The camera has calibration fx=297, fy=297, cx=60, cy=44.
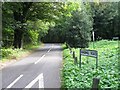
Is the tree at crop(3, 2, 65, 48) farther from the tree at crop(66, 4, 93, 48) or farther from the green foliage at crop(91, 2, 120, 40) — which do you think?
the green foliage at crop(91, 2, 120, 40)

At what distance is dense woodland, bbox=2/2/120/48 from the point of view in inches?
1363

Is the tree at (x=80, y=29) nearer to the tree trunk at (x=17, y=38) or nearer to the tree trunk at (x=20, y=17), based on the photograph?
the tree trunk at (x=20, y=17)

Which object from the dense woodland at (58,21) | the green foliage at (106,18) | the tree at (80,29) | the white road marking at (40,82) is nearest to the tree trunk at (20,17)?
the dense woodland at (58,21)

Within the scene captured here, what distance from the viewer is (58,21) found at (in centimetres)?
4056

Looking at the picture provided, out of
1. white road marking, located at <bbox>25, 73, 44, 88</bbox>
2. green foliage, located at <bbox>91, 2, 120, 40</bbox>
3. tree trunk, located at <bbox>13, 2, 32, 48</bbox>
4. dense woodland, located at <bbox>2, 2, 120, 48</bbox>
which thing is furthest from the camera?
green foliage, located at <bbox>91, 2, 120, 40</bbox>

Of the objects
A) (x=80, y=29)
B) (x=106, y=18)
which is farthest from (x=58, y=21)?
(x=106, y=18)

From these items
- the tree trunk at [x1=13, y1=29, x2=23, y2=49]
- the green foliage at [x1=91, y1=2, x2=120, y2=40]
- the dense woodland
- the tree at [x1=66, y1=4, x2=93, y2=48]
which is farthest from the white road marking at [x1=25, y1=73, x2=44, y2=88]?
the green foliage at [x1=91, y1=2, x2=120, y2=40]

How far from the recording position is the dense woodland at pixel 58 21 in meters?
34.6

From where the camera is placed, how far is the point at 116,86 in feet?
32.1

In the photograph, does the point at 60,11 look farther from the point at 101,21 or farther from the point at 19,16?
the point at 101,21

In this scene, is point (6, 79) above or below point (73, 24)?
below

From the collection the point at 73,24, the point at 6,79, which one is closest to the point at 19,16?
the point at 73,24

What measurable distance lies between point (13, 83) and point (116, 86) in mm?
5439

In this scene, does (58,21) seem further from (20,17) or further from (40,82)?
(40,82)
